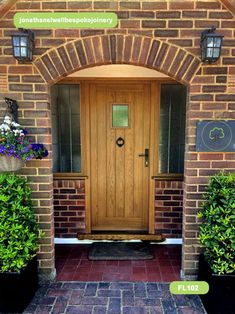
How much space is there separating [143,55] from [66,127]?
5.26ft

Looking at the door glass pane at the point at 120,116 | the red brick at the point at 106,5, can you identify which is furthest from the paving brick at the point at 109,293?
the red brick at the point at 106,5

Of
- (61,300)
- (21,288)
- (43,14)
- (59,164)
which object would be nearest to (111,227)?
(59,164)

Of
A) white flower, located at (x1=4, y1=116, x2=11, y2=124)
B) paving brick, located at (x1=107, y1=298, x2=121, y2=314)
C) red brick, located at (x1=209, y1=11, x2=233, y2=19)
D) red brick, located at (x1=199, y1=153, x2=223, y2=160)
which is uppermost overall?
red brick, located at (x1=209, y1=11, x2=233, y2=19)

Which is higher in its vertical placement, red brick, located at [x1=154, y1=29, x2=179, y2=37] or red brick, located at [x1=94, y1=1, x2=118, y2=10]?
red brick, located at [x1=94, y1=1, x2=118, y2=10]

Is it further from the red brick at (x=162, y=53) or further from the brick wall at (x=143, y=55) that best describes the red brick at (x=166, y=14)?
the red brick at (x=162, y=53)

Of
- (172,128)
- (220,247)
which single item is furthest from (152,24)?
A: (220,247)

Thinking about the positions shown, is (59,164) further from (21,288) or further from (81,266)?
(21,288)

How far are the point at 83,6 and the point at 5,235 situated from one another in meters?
2.21

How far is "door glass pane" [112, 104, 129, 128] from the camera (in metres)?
3.63

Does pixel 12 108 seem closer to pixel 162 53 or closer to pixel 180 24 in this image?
pixel 162 53

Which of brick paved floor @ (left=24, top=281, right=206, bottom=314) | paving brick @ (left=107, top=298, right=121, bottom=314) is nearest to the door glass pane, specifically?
brick paved floor @ (left=24, top=281, right=206, bottom=314)

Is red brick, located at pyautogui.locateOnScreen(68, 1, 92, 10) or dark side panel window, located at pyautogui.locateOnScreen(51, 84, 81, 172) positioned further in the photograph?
dark side panel window, located at pyautogui.locateOnScreen(51, 84, 81, 172)

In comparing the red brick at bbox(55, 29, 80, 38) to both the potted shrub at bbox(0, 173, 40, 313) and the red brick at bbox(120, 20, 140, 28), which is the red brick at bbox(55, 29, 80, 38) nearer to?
the red brick at bbox(120, 20, 140, 28)

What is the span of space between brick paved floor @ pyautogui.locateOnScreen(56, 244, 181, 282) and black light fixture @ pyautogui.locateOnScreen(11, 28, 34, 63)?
2.32 metres
